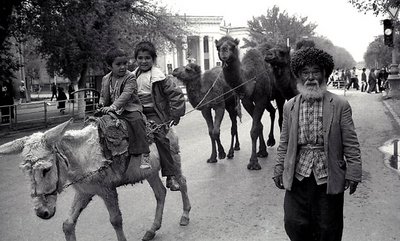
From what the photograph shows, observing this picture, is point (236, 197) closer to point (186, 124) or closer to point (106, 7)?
point (186, 124)

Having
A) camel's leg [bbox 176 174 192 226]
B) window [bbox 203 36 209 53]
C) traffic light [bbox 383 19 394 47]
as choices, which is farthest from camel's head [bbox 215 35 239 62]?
window [bbox 203 36 209 53]

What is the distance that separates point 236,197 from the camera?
6836mm

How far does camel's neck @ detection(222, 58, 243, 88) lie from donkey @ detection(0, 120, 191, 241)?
12.3ft

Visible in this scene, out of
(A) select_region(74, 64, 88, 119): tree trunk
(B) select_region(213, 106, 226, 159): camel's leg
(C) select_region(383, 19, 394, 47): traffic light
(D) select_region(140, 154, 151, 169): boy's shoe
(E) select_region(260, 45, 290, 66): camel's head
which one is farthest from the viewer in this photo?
(A) select_region(74, 64, 88, 119): tree trunk

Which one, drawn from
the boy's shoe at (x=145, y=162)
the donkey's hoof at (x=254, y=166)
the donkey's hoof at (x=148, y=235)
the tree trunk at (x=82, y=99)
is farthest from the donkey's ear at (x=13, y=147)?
the tree trunk at (x=82, y=99)

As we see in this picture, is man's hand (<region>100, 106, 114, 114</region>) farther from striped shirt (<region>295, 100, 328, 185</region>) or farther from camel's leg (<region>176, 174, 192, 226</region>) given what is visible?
striped shirt (<region>295, 100, 328, 185</region>)

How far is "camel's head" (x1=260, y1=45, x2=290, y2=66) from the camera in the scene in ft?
29.3

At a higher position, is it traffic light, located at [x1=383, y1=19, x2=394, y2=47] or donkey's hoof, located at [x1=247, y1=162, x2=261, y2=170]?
traffic light, located at [x1=383, y1=19, x2=394, y2=47]

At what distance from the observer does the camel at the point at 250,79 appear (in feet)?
29.1

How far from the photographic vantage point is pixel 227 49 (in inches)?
348

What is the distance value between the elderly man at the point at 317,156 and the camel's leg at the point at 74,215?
7.01 feet

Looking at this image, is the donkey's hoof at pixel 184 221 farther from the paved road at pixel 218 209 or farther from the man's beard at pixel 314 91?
the man's beard at pixel 314 91

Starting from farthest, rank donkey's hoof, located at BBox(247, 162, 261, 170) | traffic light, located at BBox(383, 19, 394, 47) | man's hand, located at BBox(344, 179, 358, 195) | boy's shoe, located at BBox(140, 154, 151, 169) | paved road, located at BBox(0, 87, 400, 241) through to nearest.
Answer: traffic light, located at BBox(383, 19, 394, 47), donkey's hoof, located at BBox(247, 162, 261, 170), paved road, located at BBox(0, 87, 400, 241), boy's shoe, located at BBox(140, 154, 151, 169), man's hand, located at BBox(344, 179, 358, 195)

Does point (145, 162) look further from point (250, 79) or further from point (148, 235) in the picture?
point (250, 79)
